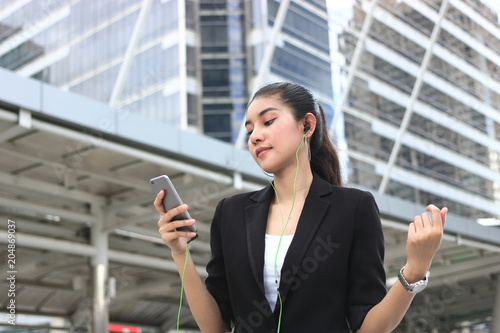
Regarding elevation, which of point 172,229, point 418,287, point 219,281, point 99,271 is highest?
point 99,271

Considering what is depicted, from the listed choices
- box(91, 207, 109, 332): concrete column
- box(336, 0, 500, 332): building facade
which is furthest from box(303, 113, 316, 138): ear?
box(336, 0, 500, 332): building facade

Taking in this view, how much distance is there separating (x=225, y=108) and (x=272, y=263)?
25.2m

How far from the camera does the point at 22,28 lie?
16.3 m

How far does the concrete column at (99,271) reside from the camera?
1390 cm

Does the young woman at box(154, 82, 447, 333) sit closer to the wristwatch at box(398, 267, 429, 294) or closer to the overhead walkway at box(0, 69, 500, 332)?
the wristwatch at box(398, 267, 429, 294)

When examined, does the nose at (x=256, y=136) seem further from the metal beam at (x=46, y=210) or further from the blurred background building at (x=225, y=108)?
the metal beam at (x=46, y=210)

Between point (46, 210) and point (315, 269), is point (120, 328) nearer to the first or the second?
point (46, 210)

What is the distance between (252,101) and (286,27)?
2562 cm

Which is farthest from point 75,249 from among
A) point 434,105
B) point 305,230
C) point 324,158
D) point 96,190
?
point 434,105

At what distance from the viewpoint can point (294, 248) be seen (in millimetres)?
1760

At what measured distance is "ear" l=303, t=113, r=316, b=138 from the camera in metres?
1.97

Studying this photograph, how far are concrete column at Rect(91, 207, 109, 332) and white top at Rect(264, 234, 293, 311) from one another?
12623 mm

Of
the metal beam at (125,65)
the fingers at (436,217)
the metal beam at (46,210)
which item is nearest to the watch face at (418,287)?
the fingers at (436,217)

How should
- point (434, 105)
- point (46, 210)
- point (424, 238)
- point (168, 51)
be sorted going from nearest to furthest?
point (424, 238) < point (46, 210) < point (168, 51) < point (434, 105)
